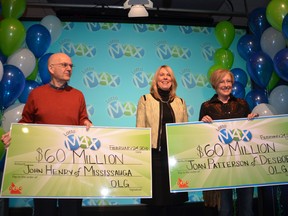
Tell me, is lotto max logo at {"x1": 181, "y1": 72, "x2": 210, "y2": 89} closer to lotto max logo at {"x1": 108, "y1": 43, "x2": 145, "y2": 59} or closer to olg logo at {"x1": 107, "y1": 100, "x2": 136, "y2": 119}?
lotto max logo at {"x1": 108, "y1": 43, "x2": 145, "y2": 59}

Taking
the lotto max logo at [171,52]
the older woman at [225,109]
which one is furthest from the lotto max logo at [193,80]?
the older woman at [225,109]

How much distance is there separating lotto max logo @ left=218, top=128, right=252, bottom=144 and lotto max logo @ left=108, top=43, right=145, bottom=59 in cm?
211

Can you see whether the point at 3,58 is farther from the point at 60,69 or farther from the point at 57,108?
the point at 57,108

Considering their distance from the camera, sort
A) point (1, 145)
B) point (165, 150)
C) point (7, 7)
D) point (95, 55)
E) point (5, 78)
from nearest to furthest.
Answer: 1. point (165, 150)
2. point (1, 145)
3. point (5, 78)
4. point (7, 7)
5. point (95, 55)

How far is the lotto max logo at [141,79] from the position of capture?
14.3 ft

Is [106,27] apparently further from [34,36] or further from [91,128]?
[91,128]

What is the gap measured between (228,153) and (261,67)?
1.28m

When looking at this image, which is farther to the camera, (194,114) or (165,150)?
(194,114)

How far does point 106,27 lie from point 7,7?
1353 millimetres

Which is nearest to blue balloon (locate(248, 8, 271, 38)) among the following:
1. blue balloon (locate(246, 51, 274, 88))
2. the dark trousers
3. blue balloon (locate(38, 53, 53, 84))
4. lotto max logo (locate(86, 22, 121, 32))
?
blue balloon (locate(246, 51, 274, 88))

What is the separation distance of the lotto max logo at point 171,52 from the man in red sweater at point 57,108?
6.94 ft

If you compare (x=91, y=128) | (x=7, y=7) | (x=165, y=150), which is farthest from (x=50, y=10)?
(x=165, y=150)

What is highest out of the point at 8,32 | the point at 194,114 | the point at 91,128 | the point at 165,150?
the point at 8,32

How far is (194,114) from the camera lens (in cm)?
438
